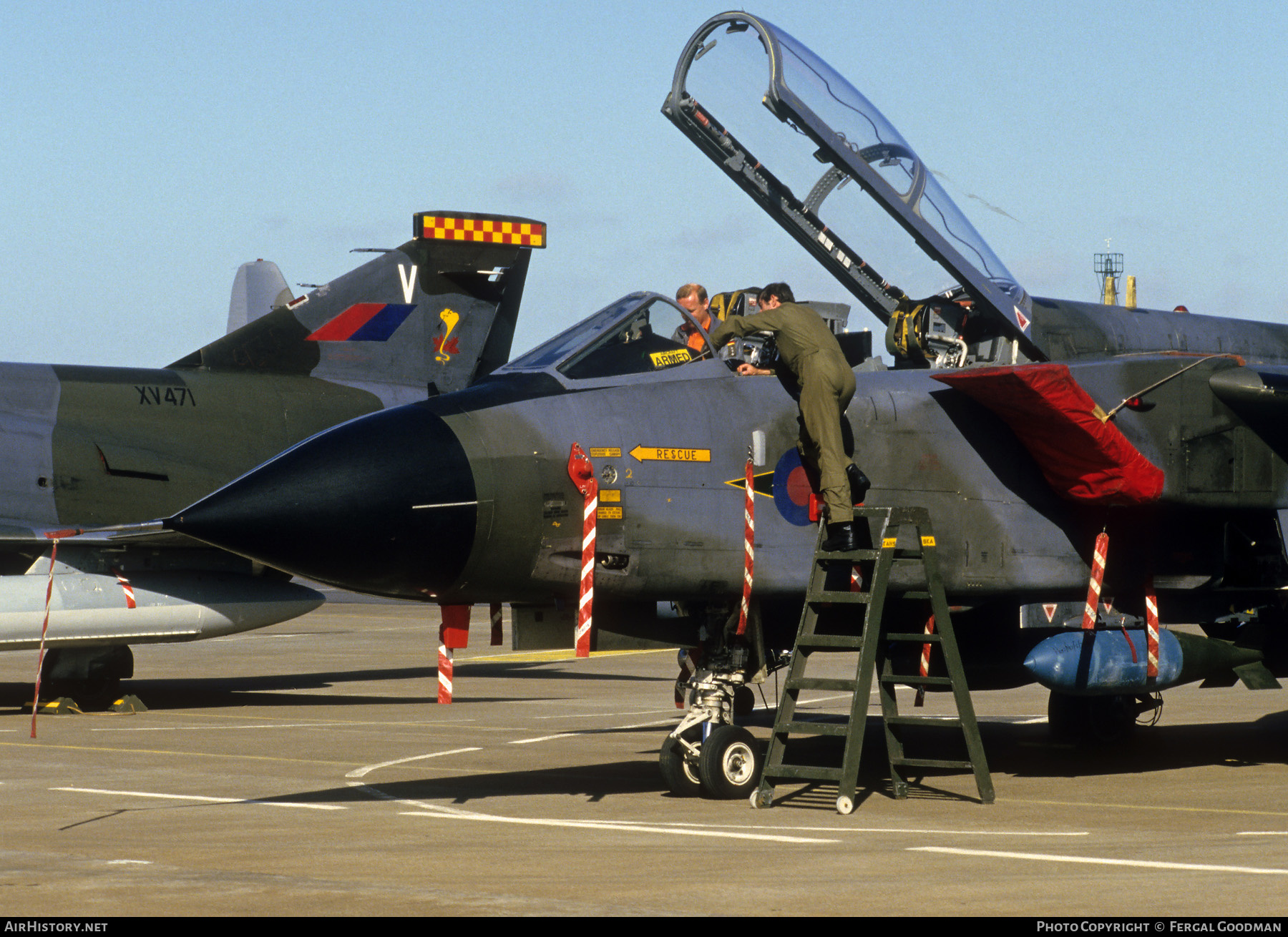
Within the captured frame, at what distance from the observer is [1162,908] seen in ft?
17.7

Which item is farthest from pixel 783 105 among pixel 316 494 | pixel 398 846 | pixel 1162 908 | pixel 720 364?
pixel 1162 908

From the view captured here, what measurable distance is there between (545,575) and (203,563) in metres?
8.98

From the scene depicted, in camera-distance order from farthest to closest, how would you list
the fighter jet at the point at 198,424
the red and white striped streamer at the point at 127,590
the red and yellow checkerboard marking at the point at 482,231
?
the red and yellow checkerboard marking at the point at 482,231 → the fighter jet at the point at 198,424 → the red and white striped streamer at the point at 127,590

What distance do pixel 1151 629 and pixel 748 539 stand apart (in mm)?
2954

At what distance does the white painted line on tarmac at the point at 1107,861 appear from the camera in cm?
631

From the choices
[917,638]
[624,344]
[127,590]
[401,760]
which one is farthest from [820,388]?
[127,590]

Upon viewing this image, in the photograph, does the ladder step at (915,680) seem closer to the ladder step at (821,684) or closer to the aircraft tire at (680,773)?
the ladder step at (821,684)

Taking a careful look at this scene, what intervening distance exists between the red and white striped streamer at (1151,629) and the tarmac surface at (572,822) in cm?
78

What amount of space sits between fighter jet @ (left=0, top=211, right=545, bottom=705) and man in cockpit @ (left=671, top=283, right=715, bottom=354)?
15.0 ft

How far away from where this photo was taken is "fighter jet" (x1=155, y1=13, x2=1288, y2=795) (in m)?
7.89

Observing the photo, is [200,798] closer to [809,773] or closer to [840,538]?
[809,773]

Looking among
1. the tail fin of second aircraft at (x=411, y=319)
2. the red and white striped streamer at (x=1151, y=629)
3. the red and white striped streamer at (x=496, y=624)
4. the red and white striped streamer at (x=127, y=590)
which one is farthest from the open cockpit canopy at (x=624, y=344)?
the tail fin of second aircraft at (x=411, y=319)

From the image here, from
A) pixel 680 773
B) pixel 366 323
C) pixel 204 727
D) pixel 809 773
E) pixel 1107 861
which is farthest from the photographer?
pixel 366 323

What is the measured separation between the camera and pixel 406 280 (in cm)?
1908
